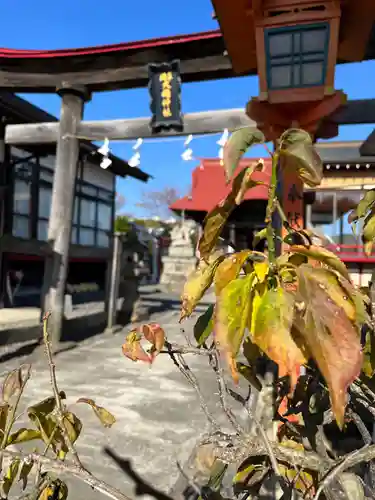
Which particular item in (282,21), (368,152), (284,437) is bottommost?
(284,437)

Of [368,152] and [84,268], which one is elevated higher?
[368,152]

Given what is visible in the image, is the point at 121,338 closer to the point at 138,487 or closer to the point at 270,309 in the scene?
the point at 138,487

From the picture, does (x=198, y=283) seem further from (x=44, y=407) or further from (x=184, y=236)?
(x=184, y=236)

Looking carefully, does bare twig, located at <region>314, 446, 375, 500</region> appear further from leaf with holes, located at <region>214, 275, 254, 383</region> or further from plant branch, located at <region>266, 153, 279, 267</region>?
plant branch, located at <region>266, 153, 279, 267</region>

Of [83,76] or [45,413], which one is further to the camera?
[83,76]

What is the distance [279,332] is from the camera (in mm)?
602

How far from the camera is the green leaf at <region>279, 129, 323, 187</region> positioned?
705 mm

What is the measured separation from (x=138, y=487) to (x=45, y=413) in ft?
6.21

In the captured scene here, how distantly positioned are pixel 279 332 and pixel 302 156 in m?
0.29

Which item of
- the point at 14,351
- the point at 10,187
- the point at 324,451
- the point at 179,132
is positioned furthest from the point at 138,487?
the point at 10,187

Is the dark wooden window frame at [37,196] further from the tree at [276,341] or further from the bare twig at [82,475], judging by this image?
the bare twig at [82,475]

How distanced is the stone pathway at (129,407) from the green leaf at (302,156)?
4.74 ft

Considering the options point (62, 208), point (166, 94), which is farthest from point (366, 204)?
point (62, 208)

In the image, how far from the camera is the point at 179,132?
636cm
